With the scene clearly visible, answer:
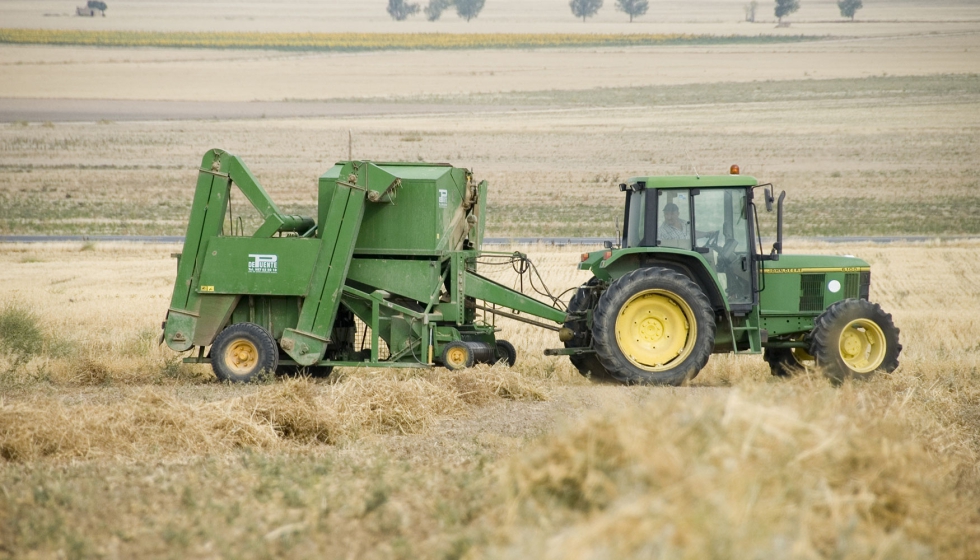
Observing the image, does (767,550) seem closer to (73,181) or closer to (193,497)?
(193,497)

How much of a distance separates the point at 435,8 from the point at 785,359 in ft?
401

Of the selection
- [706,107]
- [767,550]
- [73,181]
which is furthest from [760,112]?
[767,550]

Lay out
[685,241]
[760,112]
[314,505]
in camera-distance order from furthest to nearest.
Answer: [760,112], [685,241], [314,505]

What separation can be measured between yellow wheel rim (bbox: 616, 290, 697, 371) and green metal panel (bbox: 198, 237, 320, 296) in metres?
3.31

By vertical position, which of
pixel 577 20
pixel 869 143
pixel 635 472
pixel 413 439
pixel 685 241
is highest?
pixel 577 20

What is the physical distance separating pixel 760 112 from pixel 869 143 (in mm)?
10803

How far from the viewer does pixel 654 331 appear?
11211mm

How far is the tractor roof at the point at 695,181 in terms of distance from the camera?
11.3 m

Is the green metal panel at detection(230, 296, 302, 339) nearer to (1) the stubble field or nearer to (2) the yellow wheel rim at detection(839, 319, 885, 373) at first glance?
(1) the stubble field

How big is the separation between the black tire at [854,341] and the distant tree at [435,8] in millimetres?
121012

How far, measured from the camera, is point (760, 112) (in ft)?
189

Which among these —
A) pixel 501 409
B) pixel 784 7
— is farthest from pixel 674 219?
pixel 784 7

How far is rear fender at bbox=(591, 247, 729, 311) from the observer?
11.2 metres

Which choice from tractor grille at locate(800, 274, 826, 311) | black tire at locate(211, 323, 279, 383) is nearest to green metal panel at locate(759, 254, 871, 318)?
tractor grille at locate(800, 274, 826, 311)
